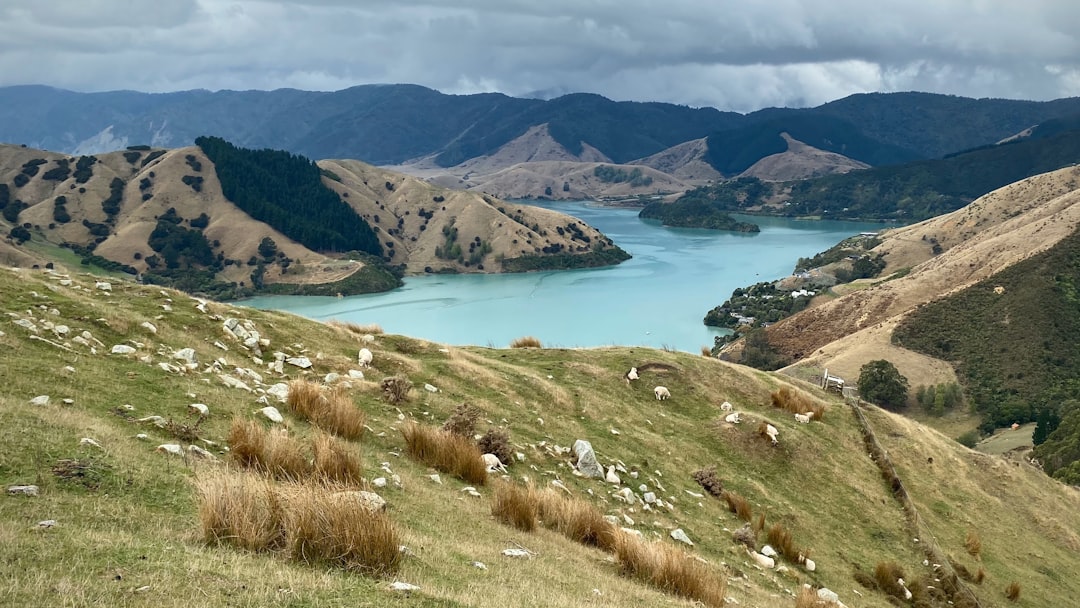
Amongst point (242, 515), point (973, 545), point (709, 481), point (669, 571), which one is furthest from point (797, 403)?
point (242, 515)

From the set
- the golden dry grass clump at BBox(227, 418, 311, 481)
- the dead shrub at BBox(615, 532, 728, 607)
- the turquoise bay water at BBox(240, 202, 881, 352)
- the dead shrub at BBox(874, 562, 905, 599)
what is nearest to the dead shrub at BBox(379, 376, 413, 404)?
the golden dry grass clump at BBox(227, 418, 311, 481)

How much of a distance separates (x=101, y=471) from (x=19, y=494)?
89 centimetres

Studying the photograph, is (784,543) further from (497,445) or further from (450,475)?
(450,475)

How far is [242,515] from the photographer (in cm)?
619

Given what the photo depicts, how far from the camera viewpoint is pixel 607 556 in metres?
9.38

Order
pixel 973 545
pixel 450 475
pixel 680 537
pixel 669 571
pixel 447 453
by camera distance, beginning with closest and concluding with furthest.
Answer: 1. pixel 669 571
2. pixel 450 475
3. pixel 447 453
4. pixel 680 537
5. pixel 973 545

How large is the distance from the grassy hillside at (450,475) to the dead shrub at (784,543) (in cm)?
36

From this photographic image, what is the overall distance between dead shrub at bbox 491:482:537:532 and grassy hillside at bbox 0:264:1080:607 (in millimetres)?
198

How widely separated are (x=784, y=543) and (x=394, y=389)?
9.32 metres

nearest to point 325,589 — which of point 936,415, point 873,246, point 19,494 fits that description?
point 19,494

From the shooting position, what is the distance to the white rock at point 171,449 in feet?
27.3

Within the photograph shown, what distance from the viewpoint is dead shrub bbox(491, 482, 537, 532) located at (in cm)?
953

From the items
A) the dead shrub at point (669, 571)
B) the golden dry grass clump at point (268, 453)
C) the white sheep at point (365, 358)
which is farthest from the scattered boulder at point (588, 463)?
the golden dry grass clump at point (268, 453)

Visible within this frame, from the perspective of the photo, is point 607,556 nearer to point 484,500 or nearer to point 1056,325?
point 484,500
